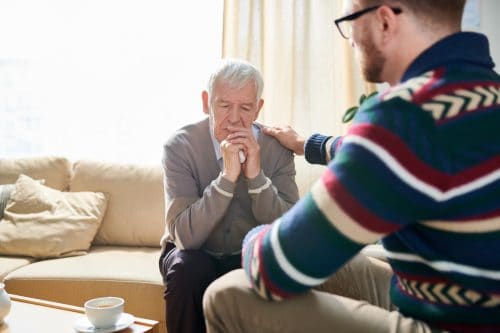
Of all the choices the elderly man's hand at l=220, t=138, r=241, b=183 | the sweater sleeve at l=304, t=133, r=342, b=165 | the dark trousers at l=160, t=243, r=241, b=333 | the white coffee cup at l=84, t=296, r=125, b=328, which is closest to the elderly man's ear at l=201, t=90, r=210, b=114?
the elderly man's hand at l=220, t=138, r=241, b=183

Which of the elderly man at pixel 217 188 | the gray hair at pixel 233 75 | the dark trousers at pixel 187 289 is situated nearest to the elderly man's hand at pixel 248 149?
the elderly man at pixel 217 188

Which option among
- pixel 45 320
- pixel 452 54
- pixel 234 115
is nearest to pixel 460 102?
pixel 452 54

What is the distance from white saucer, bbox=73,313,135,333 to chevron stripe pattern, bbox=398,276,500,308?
0.92 metres

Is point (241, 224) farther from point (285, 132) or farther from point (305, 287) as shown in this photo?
point (305, 287)

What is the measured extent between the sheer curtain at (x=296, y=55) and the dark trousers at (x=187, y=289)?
149cm

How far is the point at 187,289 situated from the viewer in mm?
1702

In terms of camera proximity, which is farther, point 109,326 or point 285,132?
point 285,132

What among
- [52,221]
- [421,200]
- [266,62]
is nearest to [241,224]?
[421,200]

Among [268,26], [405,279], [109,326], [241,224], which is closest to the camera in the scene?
[405,279]

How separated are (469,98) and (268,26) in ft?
8.01

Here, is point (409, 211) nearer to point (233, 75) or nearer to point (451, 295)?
point (451, 295)

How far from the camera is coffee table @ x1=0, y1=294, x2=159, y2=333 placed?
158 centimetres

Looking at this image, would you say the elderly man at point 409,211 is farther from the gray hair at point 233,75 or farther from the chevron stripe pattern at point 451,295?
the gray hair at point 233,75

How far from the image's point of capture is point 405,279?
0.98 metres
